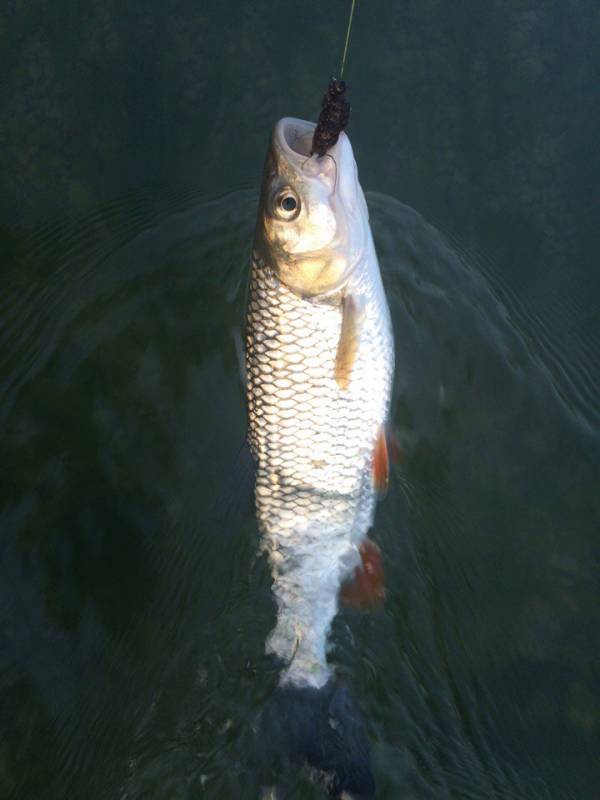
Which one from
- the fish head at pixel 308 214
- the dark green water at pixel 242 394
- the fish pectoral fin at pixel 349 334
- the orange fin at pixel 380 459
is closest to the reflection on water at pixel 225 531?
the dark green water at pixel 242 394

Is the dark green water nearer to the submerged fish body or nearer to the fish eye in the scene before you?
the submerged fish body

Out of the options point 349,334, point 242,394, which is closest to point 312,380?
point 349,334

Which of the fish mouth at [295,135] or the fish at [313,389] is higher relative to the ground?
the fish mouth at [295,135]

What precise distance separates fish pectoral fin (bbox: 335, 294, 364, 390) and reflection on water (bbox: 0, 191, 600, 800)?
0.76 m

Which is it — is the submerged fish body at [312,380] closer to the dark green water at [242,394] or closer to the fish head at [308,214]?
the fish head at [308,214]

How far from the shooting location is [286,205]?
269 cm

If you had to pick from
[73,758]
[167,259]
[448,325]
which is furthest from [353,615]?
[167,259]

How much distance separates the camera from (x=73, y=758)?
2.95 meters

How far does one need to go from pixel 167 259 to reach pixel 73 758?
2.27 m

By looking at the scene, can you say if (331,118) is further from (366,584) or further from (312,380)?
(366,584)

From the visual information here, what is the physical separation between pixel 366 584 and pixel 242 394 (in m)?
1.07

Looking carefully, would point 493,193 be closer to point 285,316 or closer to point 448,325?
point 448,325

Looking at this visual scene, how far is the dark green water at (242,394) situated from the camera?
2.95 meters

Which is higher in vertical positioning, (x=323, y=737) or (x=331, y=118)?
(x=331, y=118)
